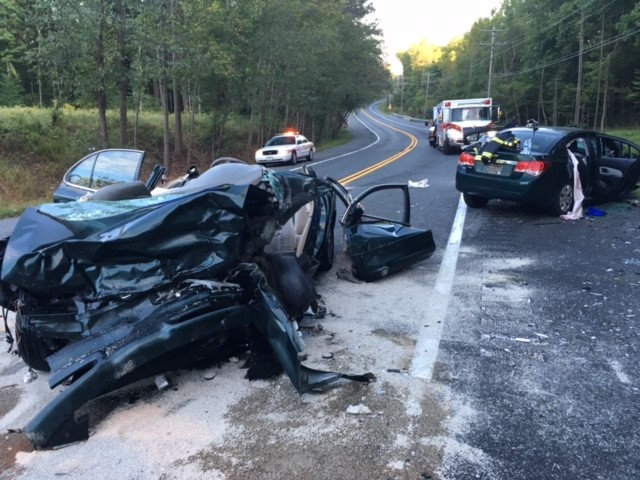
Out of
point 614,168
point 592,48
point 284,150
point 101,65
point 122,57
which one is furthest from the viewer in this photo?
point 592,48

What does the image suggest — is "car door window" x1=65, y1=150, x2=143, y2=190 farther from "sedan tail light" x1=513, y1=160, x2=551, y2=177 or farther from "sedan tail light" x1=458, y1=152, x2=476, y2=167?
"sedan tail light" x1=513, y1=160, x2=551, y2=177

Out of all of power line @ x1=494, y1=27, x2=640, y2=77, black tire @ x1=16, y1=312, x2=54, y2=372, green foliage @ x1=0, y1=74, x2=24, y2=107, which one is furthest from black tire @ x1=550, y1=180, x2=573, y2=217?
power line @ x1=494, y1=27, x2=640, y2=77

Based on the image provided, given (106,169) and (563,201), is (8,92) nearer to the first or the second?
(106,169)

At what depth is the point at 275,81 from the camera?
3034cm

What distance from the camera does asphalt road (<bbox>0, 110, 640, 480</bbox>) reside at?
2.87 metres

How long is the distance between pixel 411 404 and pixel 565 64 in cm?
5469

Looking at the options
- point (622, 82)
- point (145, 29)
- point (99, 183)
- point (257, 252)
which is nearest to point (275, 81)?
point (145, 29)

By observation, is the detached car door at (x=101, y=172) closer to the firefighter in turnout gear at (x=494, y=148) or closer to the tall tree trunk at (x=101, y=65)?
the firefighter in turnout gear at (x=494, y=148)

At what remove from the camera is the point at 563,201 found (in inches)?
353

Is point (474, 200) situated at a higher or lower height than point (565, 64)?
lower

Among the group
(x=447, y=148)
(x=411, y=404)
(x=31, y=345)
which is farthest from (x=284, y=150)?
(x=411, y=404)

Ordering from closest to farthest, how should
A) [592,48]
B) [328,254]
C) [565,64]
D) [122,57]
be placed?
[328,254]
[122,57]
[592,48]
[565,64]

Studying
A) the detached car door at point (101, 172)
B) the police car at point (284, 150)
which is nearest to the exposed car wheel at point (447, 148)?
the police car at point (284, 150)

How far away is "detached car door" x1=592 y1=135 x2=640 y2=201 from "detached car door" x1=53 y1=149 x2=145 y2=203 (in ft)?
25.8
